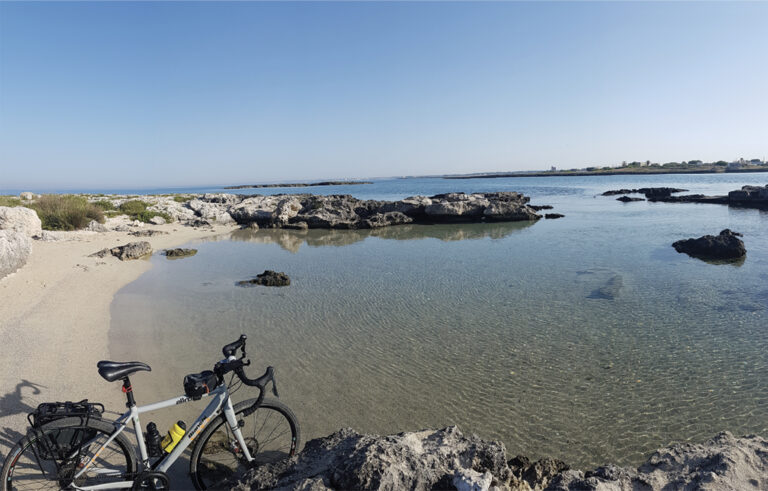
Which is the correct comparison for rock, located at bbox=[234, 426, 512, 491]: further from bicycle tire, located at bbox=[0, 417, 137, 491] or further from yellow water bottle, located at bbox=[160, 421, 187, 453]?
bicycle tire, located at bbox=[0, 417, 137, 491]

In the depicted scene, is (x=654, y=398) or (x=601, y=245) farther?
(x=601, y=245)

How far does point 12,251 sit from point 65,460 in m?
10.9

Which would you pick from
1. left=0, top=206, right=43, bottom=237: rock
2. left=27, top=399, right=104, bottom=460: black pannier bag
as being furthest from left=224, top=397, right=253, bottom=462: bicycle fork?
left=0, top=206, right=43, bottom=237: rock

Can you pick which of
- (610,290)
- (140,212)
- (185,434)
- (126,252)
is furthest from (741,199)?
(140,212)

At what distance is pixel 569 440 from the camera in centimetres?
508

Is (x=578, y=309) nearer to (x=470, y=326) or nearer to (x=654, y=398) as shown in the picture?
(x=470, y=326)

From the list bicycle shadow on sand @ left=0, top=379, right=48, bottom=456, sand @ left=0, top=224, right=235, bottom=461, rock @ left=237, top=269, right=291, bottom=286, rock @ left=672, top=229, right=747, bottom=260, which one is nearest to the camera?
bicycle shadow on sand @ left=0, top=379, right=48, bottom=456

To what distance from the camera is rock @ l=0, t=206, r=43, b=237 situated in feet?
54.1

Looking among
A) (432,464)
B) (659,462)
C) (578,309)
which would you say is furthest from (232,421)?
(578,309)

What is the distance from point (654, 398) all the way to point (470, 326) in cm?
386

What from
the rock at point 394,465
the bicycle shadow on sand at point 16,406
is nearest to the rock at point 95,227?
the bicycle shadow on sand at point 16,406

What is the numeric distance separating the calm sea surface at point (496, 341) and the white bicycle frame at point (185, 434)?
1.84m

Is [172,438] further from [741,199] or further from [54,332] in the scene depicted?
[741,199]

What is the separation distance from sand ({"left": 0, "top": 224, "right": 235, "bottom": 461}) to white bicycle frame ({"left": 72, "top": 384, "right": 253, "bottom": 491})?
1.89 m
